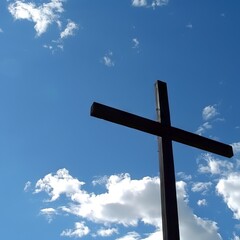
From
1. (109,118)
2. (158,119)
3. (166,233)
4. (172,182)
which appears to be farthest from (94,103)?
(166,233)

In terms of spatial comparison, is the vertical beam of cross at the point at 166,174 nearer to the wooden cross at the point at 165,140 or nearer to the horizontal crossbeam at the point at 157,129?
the wooden cross at the point at 165,140

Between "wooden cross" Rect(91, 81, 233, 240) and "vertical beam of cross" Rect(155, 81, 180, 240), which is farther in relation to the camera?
"wooden cross" Rect(91, 81, 233, 240)

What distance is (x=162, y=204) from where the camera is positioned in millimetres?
5816

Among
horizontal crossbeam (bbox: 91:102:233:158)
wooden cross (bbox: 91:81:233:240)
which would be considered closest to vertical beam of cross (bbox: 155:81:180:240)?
wooden cross (bbox: 91:81:233:240)

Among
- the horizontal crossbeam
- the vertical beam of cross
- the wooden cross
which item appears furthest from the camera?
the horizontal crossbeam

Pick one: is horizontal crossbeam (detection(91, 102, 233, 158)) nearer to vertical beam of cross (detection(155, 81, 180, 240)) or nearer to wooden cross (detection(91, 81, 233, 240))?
wooden cross (detection(91, 81, 233, 240))

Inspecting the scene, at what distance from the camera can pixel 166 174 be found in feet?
19.9

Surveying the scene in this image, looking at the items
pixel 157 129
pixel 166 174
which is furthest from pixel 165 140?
pixel 166 174

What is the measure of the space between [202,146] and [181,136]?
51 centimetres

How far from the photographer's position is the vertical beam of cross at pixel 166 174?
5.54 meters

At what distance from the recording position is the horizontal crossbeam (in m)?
6.30

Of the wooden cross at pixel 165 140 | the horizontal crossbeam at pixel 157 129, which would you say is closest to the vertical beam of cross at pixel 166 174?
the wooden cross at pixel 165 140

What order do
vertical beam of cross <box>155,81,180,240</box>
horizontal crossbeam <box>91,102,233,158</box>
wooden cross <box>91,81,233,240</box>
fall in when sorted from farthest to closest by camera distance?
1. horizontal crossbeam <box>91,102,233,158</box>
2. wooden cross <box>91,81,233,240</box>
3. vertical beam of cross <box>155,81,180,240</box>

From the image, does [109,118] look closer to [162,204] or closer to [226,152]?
[162,204]
